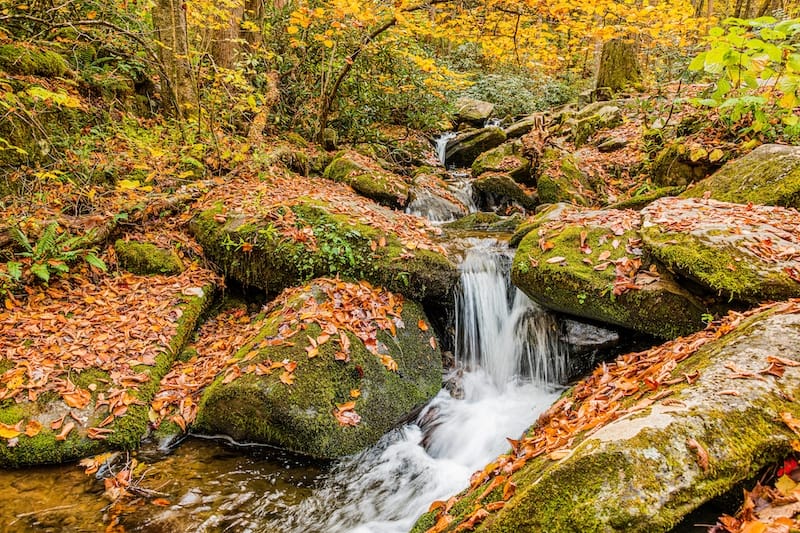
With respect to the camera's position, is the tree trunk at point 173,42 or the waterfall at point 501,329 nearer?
the waterfall at point 501,329

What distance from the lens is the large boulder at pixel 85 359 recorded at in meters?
3.73

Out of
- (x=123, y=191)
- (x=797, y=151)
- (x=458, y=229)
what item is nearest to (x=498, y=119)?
(x=458, y=229)

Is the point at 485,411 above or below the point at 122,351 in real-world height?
below

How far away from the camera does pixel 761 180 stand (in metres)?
Answer: 5.31

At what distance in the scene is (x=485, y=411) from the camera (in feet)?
17.1

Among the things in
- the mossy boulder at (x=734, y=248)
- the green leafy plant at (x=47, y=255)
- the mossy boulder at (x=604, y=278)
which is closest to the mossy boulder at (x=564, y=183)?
the mossy boulder at (x=604, y=278)

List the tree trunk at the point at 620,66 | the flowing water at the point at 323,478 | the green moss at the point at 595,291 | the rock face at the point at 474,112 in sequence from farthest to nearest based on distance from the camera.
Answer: the rock face at the point at 474,112 < the tree trunk at the point at 620,66 < the green moss at the point at 595,291 < the flowing water at the point at 323,478

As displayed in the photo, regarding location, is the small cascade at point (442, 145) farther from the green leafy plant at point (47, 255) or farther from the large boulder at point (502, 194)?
the green leafy plant at point (47, 255)

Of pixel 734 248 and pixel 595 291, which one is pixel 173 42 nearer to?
pixel 595 291

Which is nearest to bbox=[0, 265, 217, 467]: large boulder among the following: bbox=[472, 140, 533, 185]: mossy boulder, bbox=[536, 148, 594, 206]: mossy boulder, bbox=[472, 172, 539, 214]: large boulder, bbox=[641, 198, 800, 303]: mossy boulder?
bbox=[641, 198, 800, 303]: mossy boulder

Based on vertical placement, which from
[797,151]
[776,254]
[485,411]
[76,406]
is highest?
[797,151]

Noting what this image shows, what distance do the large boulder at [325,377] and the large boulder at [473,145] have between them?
9.25 m

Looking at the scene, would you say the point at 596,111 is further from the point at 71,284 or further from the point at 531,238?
the point at 71,284

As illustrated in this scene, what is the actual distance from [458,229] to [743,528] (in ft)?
24.0
